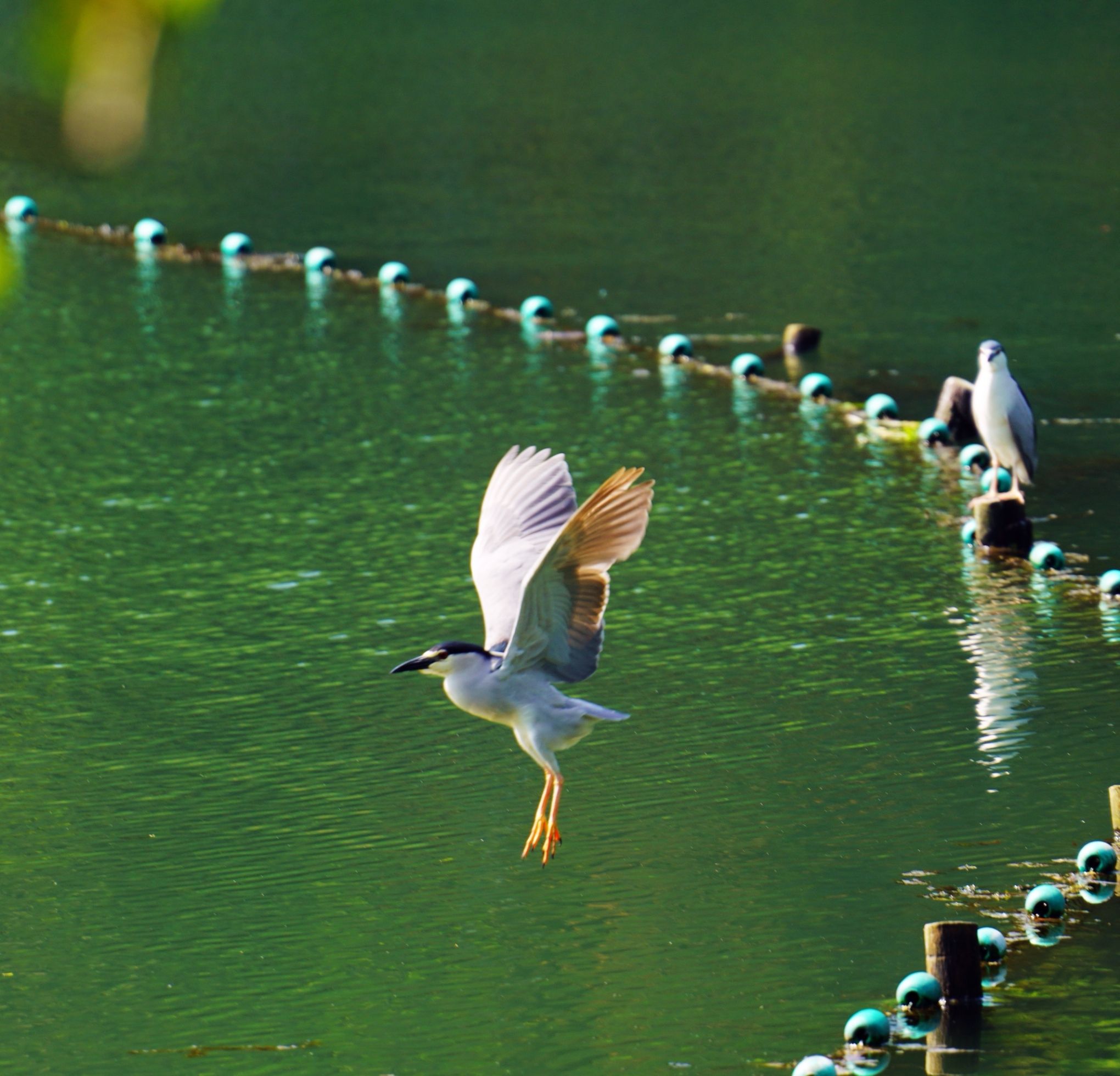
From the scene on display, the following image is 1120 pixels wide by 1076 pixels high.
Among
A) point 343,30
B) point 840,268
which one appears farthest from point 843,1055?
point 343,30

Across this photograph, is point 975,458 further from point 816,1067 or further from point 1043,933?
point 816,1067

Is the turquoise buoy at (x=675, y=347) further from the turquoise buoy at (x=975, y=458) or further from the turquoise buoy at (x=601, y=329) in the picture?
the turquoise buoy at (x=975, y=458)

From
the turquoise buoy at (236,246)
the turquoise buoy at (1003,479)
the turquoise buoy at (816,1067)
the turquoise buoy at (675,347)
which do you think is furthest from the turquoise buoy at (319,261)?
the turquoise buoy at (816,1067)

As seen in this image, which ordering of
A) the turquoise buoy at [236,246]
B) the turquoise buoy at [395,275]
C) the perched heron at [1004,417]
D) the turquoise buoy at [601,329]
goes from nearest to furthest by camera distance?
the perched heron at [1004,417], the turquoise buoy at [601,329], the turquoise buoy at [395,275], the turquoise buoy at [236,246]

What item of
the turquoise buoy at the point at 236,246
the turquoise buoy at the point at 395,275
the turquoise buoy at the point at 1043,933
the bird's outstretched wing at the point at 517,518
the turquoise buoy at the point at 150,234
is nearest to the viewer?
the bird's outstretched wing at the point at 517,518

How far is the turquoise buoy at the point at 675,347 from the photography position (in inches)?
556

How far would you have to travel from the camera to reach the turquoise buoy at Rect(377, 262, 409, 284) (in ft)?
52.9

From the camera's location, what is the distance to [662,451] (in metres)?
12.2

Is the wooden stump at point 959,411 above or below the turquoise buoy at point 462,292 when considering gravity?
below

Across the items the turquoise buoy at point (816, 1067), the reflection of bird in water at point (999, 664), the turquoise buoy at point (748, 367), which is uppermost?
the turquoise buoy at point (748, 367)

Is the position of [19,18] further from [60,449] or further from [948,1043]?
[60,449]

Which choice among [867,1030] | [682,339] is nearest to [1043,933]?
[867,1030]

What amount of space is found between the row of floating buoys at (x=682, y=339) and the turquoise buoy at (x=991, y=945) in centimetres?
385

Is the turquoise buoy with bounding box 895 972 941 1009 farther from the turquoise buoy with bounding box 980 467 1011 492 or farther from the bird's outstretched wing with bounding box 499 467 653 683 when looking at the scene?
the turquoise buoy with bounding box 980 467 1011 492
